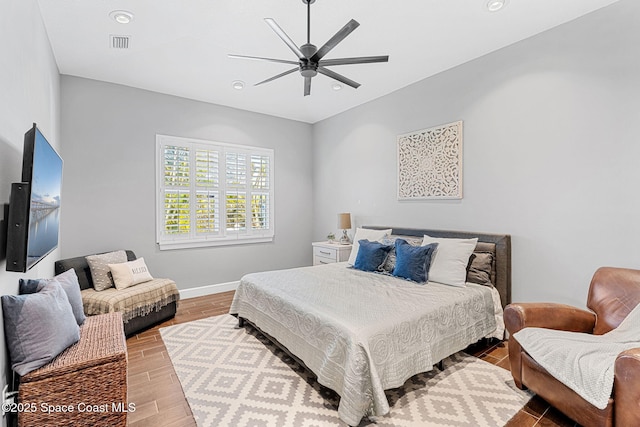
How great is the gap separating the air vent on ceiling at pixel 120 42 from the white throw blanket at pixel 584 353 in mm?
4171

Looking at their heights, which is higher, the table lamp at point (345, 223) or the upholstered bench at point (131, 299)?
the table lamp at point (345, 223)

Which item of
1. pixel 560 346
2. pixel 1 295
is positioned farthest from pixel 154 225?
pixel 560 346

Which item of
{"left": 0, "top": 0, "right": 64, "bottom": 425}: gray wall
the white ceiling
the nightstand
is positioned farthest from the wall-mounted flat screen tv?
the nightstand

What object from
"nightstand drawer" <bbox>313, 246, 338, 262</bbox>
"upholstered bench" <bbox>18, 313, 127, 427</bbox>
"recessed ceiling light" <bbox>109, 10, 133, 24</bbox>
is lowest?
"upholstered bench" <bbox>18, 313, 127, 427</bbox>

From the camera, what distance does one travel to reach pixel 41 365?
63.6 inches

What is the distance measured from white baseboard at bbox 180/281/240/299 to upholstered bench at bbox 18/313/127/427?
2718 millimetres

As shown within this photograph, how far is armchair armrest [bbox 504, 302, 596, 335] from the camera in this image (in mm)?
2188

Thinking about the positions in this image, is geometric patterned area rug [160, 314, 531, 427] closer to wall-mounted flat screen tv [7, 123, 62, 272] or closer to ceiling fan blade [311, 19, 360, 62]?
wall-mounted flat screen tv [7, 123, 62, 272]

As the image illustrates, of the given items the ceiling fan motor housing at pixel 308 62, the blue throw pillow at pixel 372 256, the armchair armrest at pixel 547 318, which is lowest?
the armchair armrest at pixel 547 318

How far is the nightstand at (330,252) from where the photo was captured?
4.60 m

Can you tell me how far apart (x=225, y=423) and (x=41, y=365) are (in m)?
1.06

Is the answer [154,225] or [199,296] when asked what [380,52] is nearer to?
[154,225]

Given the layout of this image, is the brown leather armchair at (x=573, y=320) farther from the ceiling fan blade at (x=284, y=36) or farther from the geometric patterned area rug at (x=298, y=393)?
the ceiling fan blade at (x=284, y=36)

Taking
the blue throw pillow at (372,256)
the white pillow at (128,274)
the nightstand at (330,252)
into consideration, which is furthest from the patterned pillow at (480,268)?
the white pillow at (128,274)
